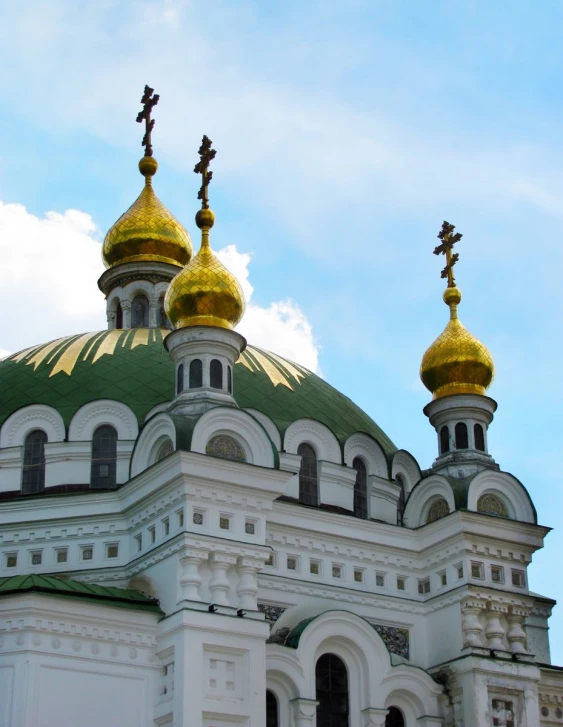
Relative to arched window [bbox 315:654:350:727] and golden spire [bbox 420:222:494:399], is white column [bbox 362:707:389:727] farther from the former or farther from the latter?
golden spire [bbox 420:222:494:399]

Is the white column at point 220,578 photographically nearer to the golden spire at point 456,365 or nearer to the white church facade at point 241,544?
the white church facade at point 241,544

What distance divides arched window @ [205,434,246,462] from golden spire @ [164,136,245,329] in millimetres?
1767

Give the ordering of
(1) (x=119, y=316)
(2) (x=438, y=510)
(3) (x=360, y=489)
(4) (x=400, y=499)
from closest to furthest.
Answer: (2) (x=438, y=510), (3) (x=360, y=489), (4) (x=400, y=499), (1) (x=119, y=316)

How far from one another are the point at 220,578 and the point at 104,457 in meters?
3.49

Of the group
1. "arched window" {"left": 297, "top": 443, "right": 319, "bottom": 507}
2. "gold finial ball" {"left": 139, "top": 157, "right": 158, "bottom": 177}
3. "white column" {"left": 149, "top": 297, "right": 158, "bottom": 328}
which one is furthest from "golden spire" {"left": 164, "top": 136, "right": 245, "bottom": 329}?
"gold finial ball" {"left": 139, "top": 157, "right": 158, "bottom": 177}

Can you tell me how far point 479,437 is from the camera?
60.5 ft

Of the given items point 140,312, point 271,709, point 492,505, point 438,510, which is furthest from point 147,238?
point 271,709

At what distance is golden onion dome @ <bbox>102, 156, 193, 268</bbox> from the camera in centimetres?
2298

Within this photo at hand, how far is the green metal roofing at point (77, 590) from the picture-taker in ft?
46.7

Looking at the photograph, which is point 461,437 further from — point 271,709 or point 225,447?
point 271,709

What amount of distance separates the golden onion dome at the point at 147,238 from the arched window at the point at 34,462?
561 cm

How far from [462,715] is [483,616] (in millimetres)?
1292

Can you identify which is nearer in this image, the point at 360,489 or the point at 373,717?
the point at 373,717

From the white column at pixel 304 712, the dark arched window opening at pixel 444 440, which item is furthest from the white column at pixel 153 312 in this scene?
the white column at pixel 304 712
